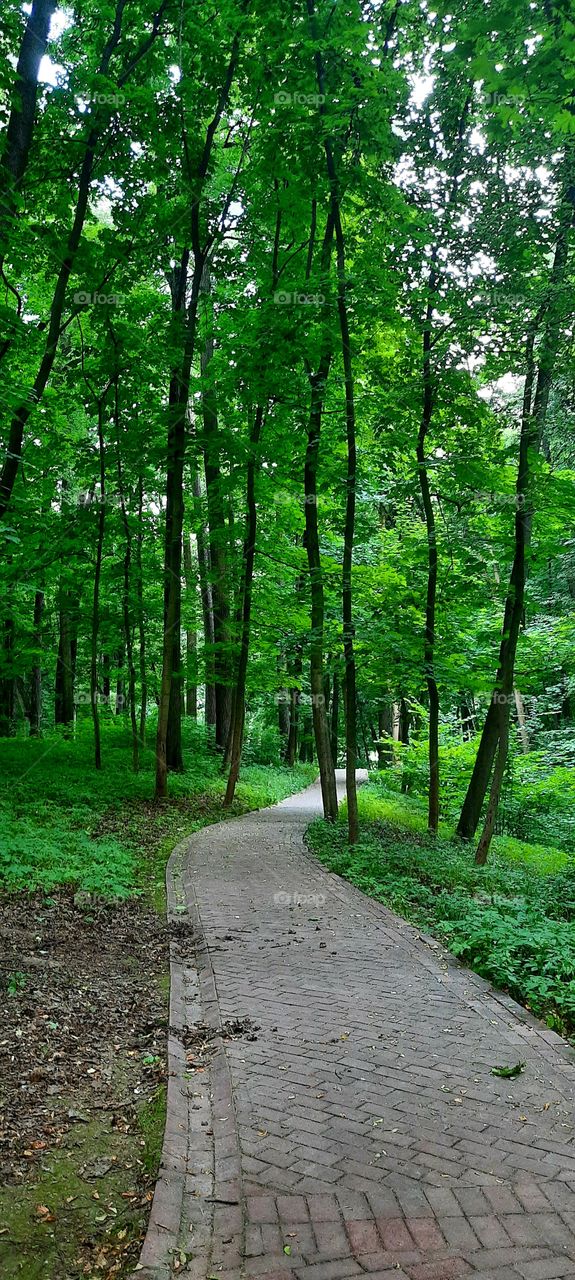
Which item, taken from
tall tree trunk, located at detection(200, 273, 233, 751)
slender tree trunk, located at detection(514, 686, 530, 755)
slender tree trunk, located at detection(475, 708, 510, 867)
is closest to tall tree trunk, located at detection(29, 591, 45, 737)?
tall tree trunk, located at detection(200, 273, 233, 751)

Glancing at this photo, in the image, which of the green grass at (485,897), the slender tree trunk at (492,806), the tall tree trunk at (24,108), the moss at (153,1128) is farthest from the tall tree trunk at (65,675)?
the moss at (153,1128)

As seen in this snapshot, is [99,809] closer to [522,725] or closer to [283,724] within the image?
[522,725]

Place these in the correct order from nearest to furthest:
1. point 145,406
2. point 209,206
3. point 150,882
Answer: point 150,882 → point 209,206 → point 145,406

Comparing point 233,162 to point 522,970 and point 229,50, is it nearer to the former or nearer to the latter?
point 229,50

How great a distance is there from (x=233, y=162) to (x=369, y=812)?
14.7 metres

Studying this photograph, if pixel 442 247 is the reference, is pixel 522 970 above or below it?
below

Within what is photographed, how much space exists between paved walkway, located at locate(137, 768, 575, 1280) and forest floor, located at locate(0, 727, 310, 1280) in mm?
188

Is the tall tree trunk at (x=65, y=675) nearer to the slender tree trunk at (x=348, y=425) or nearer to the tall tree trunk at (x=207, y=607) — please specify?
the tall tree trunk at (x=207, y=607)

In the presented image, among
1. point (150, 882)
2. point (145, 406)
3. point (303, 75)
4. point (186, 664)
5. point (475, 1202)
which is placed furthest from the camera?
point (186, 664)

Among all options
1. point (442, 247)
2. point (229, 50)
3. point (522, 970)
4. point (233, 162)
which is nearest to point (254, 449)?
point (442, 247)

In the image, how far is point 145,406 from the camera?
14.2m

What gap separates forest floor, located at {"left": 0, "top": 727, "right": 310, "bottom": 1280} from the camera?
3.13 m

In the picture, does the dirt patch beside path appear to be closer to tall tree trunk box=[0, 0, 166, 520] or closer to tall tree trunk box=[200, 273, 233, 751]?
tall tree trunk box=[0, 0, 166, 520]

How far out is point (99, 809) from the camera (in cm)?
1245
